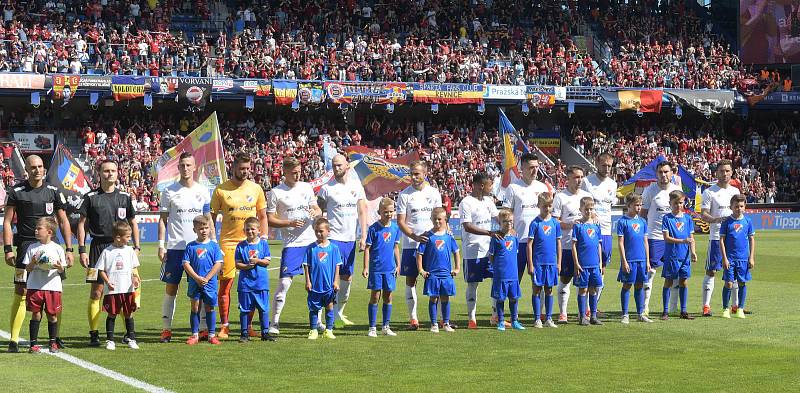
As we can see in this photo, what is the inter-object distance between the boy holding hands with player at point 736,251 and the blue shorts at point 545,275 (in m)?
2.74

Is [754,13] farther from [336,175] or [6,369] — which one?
[6,369]

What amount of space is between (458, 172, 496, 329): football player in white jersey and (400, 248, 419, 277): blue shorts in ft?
2.16

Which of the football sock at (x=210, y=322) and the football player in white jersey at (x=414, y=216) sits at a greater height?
the football player in white jersey at (x=414, y=216)

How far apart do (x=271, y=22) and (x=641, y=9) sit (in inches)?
761

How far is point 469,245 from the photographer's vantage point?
14.8m

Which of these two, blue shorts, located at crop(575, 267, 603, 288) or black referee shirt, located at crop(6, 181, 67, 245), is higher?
black referee shirt, located at crop(6, 181, 67, 245)

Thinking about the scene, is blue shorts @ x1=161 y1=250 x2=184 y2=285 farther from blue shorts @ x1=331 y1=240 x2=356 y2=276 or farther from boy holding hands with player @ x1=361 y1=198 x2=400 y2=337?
boy holding hands with player @ x1=361 y1=198 x2=400 y2=337

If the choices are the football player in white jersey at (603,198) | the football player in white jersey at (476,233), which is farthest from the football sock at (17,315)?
the football player in white jersey at (603,198)

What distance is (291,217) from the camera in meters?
13.6

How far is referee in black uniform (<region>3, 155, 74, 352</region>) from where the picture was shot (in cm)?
1197

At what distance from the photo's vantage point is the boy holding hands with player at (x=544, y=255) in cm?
1461

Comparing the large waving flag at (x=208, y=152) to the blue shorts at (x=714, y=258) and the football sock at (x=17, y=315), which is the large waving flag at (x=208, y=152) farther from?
the football sock at (x=17, y=315)

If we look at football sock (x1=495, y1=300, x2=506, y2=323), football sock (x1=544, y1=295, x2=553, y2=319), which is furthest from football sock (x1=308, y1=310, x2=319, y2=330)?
football sock (x1=544, y1=295, x2=553, y2=319)

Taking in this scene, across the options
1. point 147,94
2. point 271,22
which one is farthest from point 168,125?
point 271,22
